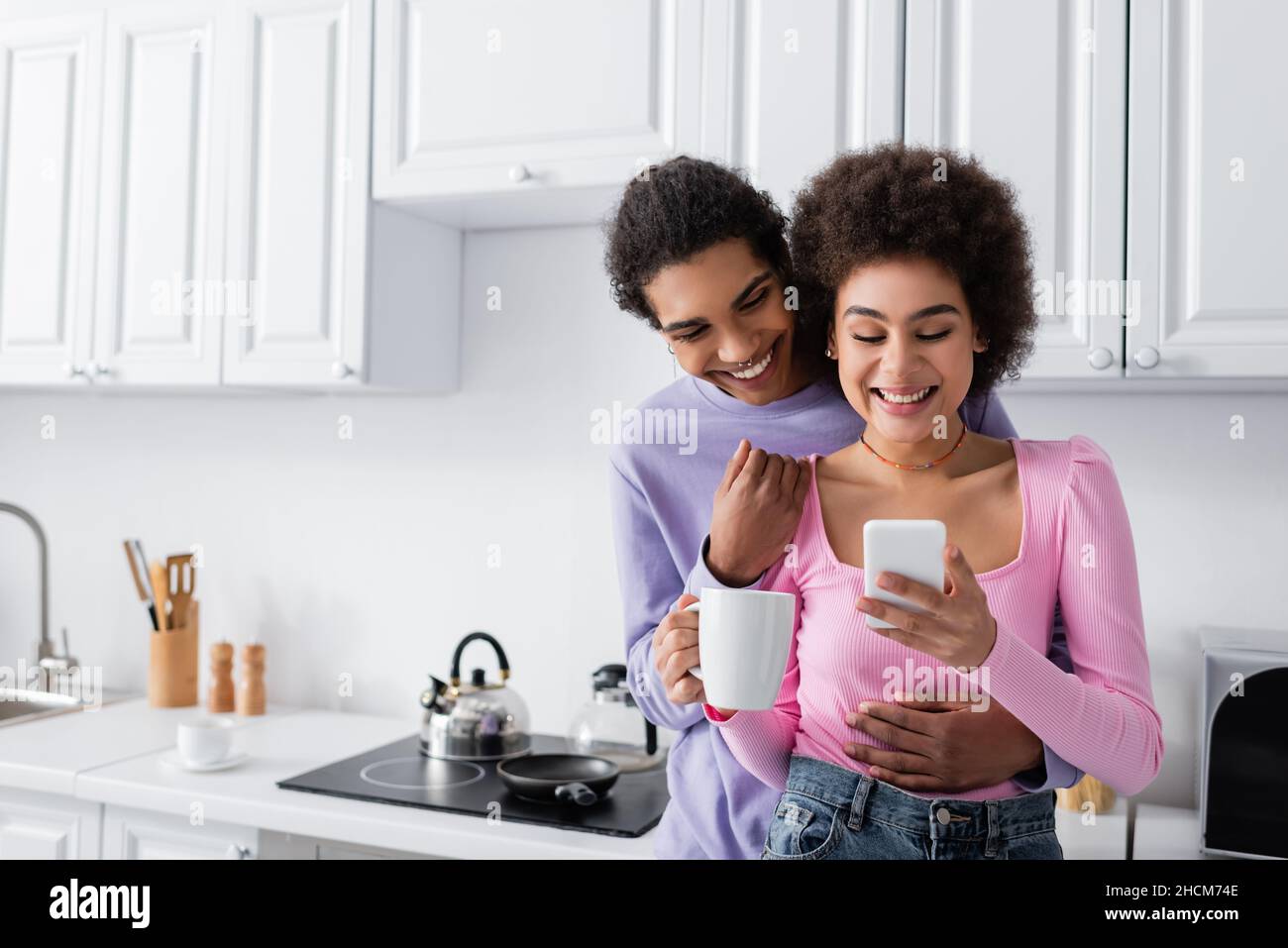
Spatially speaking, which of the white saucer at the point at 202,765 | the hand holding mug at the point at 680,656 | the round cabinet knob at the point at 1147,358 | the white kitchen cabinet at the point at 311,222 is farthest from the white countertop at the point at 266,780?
the round cabinet knob at the point at 1147,358

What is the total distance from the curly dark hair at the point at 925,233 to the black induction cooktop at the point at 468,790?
0.89 m

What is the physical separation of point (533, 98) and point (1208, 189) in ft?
3.40

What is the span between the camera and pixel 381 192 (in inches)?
78.2

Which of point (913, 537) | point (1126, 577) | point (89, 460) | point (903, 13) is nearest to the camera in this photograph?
point (913, 537)

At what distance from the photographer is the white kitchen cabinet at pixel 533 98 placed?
1781mm

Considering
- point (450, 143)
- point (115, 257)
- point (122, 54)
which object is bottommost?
point (115, 257)

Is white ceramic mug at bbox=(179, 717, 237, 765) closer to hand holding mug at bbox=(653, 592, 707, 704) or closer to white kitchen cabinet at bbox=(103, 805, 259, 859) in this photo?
white kitchen cabinet at bbox=(103, 805, 259, 859)

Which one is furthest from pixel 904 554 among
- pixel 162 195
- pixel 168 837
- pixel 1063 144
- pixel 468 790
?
pixel 162 195

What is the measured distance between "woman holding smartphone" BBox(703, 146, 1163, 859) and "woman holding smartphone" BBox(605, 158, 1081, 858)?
3cm

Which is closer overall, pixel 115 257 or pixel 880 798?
pixel 880 798
